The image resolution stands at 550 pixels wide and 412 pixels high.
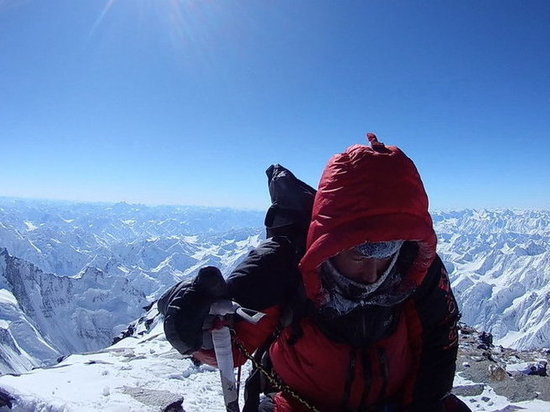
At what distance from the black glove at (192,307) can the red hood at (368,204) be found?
0.74 meters

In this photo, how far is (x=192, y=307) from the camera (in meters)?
2.90

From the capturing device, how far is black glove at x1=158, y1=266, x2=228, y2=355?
290cm

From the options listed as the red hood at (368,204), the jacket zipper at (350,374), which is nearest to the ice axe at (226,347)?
the red hood at (368,204)

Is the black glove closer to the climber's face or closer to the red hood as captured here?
Answer: the red hood

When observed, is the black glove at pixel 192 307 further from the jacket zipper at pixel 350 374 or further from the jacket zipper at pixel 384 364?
the jacket zipper at pixel 384 364

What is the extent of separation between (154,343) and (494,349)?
16.7m

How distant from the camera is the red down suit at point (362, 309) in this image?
297 centimetres

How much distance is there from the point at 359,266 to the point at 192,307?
4.40 feet

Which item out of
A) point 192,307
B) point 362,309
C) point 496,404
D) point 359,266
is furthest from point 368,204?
point 496,404

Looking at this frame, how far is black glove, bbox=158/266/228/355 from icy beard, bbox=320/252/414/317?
2.93 ft

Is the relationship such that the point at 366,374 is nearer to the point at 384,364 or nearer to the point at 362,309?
the point at 384,364

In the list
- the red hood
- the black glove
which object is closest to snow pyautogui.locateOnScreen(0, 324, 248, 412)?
Result: the black glove

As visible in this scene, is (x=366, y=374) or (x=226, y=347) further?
(x=366, y=374)

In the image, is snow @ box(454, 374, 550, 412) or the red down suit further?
snow @ box(454, 374, 550, 412)
